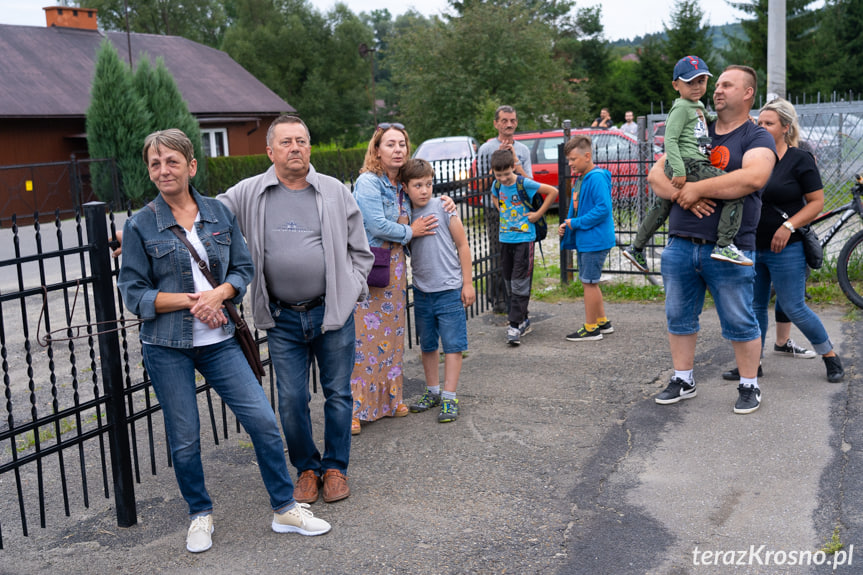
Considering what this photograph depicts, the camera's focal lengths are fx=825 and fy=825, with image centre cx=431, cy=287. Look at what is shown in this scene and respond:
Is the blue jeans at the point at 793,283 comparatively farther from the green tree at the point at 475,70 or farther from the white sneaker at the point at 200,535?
the green tree at the point at 475,70

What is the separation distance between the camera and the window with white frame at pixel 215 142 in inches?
1251

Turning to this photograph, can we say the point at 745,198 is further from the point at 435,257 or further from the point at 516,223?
the point at 516,223

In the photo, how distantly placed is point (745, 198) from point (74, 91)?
26.6 m

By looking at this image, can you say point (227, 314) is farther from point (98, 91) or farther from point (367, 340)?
point (98, 91)

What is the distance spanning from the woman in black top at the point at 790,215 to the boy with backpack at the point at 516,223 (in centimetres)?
172

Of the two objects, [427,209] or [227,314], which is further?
[427,209]

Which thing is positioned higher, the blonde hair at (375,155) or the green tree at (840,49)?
the green tree at (840,49)

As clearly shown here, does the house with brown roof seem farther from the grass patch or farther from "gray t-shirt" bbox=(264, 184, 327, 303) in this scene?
the grass patch

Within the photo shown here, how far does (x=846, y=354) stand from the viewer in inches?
247

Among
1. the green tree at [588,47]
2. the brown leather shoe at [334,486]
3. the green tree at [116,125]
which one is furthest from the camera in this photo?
the green tree at [588,47]

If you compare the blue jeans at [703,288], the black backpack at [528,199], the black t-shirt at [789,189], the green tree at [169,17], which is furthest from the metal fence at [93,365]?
the green tree at [169,17]

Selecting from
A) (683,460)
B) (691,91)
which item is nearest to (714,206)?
(691,91)

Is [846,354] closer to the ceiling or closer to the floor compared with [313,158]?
closer to the floor

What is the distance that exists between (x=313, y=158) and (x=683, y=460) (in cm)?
2972
